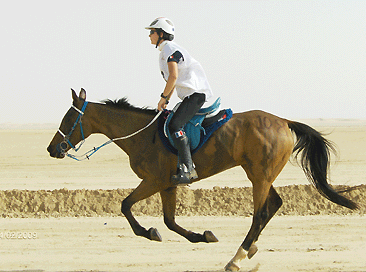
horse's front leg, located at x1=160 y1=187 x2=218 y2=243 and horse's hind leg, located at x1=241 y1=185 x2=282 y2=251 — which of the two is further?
horse's front leg, located at x1=160 y1=187 x2=218 y2=243

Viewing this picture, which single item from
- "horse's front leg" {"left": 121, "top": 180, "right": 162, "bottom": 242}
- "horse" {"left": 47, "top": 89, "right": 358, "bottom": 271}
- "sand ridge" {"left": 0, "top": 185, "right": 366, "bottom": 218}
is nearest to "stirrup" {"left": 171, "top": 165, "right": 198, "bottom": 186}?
"horse" {"left": 47, "top": 89, "right": 358, "bottom": 271}

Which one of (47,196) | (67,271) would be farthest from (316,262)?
(47,196)

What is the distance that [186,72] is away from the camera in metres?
6.82

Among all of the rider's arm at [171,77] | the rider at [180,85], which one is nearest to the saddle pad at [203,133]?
the rider at [180,85]

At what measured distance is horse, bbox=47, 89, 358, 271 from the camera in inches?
267

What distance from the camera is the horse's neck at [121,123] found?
277 inches

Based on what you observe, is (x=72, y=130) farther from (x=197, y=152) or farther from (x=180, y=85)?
(x=197, y=152)

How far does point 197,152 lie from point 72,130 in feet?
5.84

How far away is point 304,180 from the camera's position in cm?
1714

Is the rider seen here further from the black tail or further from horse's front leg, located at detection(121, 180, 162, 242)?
the black tail

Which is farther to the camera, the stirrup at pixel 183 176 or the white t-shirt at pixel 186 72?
the white t-shirt at pixel 186 72

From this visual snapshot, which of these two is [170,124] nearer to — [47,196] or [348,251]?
[348,251]

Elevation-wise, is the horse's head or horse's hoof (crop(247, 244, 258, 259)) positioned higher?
the horse's head

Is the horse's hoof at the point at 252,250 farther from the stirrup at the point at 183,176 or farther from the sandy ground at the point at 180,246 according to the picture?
the stirrup at the point at 183,176
